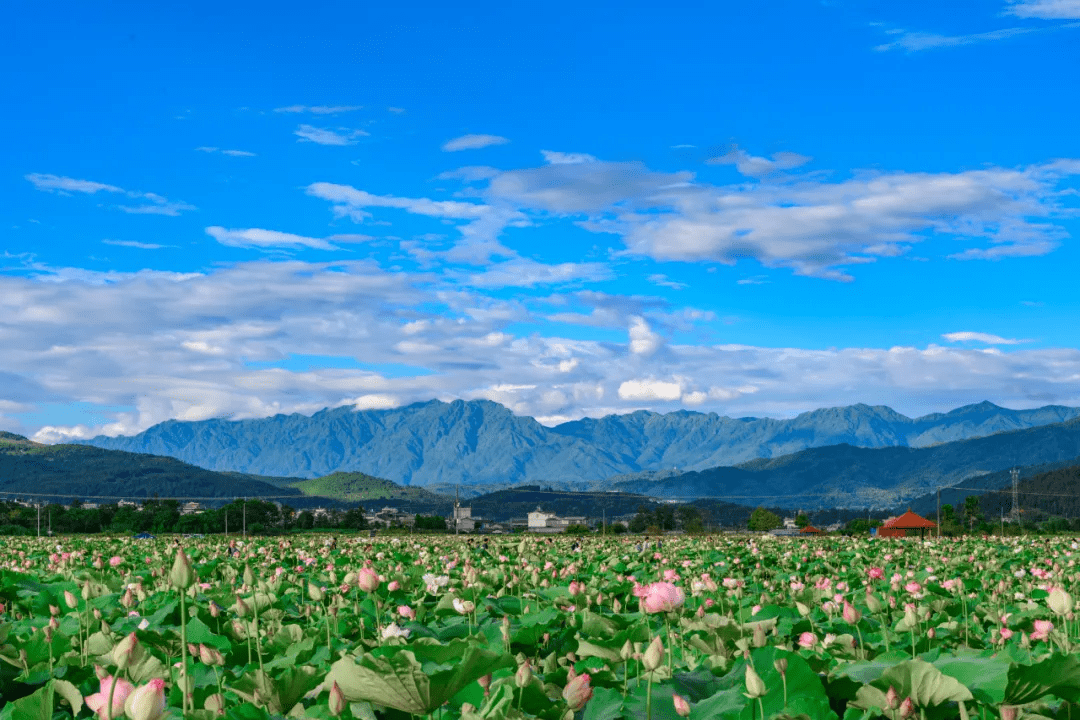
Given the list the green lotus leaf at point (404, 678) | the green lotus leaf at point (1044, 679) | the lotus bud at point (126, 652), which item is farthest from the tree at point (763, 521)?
the green lotus leaf at point (404, 678)

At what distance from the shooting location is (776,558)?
1870 centimetres

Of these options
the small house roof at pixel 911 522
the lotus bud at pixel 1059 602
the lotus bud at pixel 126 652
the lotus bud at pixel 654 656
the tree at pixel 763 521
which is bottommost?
the tree at pixel 763 521

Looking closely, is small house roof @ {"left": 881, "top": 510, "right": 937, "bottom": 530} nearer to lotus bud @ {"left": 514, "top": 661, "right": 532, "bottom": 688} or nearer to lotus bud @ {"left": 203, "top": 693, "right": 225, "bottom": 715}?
lotus bud @ {"left": 514, "top": 661, "right": 532, "bottom": 688}

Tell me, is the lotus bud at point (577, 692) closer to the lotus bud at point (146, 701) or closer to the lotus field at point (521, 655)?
the lotus field at point (521, 655)

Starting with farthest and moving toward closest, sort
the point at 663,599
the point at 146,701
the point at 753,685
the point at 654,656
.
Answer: the point at 663,599 → the point at 654,656 → the point at 753,685 → the point at 146,701

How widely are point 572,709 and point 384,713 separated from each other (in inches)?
30.3

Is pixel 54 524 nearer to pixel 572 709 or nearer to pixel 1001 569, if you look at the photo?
pixel 1001 569

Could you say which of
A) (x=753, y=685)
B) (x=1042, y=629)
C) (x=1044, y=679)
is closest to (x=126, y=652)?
(x=753, y=685)

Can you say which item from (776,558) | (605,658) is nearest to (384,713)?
(605,658)

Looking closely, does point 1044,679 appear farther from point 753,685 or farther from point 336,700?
point 336,700

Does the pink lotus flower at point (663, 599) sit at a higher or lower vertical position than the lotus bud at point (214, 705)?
higher

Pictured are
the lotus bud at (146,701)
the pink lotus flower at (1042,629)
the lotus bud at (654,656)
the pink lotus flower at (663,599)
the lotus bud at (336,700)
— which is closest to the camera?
the lotus bud at (146,701)

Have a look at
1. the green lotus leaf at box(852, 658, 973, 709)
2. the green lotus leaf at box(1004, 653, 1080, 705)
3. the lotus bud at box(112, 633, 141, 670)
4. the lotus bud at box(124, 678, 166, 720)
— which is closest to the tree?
the green lotus leaf at box(1004, 653, 1080, 705)

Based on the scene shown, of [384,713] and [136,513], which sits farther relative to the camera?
[136,513]
